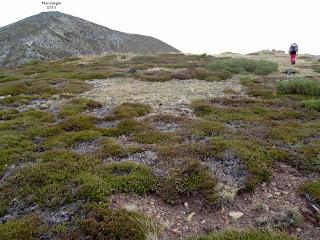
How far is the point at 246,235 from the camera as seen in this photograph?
29.7ft

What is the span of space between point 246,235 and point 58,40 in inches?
4670

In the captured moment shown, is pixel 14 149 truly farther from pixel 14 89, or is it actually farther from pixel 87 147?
pixel 14 89

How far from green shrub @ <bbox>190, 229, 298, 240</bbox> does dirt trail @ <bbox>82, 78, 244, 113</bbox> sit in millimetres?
11293

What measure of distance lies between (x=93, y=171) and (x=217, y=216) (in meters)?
4.03

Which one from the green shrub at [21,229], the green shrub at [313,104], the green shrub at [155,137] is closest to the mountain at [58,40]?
the green shrub at [313,104]

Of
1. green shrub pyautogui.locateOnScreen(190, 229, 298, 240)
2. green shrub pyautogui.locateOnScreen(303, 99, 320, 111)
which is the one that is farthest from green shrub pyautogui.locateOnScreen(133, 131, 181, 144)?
green shrub pyautogui.locateOnScreen(303, 99, 320, 111)

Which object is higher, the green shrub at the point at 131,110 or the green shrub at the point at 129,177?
the green shrub at the point at 131,110

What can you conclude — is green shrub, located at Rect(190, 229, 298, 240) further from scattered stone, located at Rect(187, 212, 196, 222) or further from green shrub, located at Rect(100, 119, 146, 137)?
green shrub, located at Rect(100, 119, 146, 137)

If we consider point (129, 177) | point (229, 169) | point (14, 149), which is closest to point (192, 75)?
point (14, 149)

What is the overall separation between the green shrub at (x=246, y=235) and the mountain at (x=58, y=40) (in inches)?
3502

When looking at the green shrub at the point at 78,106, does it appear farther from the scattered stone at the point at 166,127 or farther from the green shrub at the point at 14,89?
the green shrub at the point at 14,89

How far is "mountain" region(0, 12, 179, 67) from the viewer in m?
106

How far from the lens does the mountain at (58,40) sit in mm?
105500

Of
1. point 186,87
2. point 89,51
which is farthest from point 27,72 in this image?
point 89,51
